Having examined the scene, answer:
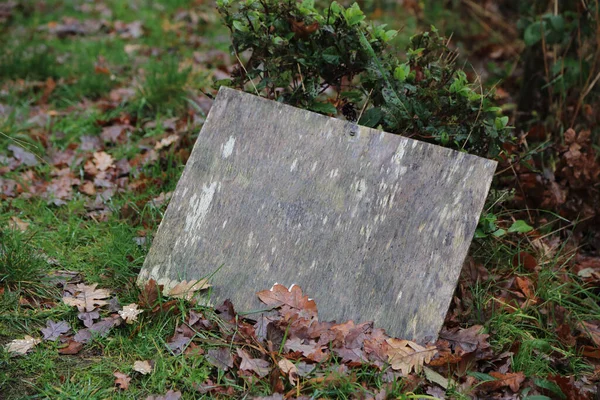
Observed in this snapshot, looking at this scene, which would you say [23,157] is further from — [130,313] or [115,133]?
[130,313]

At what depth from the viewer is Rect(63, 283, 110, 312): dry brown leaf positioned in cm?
245

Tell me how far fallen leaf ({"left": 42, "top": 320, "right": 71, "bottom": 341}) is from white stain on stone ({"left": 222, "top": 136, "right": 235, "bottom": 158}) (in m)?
1.00

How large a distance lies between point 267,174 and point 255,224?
0.23 m

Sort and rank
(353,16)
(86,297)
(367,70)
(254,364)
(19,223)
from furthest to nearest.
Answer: (19,223)
(367,70)
(353,16)
(86,297)
(254,364)

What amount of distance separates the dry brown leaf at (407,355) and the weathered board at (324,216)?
0.05m

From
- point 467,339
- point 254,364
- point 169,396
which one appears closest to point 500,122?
point 467,339

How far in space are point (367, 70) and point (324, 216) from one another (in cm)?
77

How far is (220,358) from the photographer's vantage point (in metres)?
2.23

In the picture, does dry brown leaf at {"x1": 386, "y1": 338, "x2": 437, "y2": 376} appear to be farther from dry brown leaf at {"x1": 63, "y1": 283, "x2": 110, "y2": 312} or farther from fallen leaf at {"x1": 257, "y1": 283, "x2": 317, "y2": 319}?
dry brown leaf at {"x1": 63, "y1": 283, "x2": 110, "y2": 312}

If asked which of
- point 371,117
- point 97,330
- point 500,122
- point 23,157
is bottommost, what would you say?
point 23,157

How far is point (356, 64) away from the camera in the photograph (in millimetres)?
2723

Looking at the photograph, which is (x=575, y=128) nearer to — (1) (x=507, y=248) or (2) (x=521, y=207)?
(2) (x=521, y=207)

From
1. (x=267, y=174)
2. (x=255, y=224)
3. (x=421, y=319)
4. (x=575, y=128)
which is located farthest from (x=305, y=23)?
(x=575, y=128)

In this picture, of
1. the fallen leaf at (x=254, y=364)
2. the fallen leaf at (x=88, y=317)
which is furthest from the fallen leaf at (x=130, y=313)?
the fallen leaf at (x=254, y=364)
